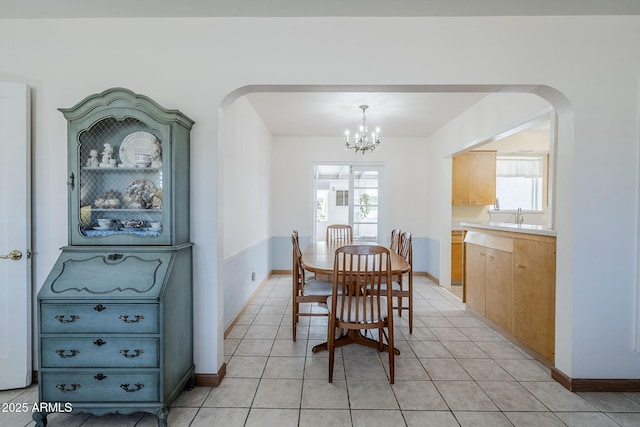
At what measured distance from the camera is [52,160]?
209 centimetres

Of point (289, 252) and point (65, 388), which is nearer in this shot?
point (65, 388)

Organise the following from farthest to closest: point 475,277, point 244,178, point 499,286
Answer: point 244,178, point 475,277, point 499,286

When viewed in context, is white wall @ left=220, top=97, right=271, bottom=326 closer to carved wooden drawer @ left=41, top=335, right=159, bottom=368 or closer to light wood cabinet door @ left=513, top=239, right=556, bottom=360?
carved wooden drawer @ left=41, top=335, right=159, bottom=368

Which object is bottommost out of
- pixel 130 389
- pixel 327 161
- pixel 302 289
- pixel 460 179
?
pixel 130 389

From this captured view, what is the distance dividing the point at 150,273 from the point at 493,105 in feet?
12.0

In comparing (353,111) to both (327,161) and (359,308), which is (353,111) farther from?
(359,308)

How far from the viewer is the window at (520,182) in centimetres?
538

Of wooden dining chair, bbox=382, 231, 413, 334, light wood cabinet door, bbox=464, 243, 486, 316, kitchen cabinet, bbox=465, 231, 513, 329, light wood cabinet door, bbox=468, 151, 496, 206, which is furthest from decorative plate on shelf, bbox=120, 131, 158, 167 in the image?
light wood cabinet door, bbox=468, 151, 496, 206

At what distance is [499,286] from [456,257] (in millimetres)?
2093

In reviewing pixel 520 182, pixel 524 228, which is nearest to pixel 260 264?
pixel 524 228

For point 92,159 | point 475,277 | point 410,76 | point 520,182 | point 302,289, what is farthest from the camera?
point 520,182

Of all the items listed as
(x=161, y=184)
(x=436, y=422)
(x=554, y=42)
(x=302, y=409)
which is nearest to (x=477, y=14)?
(x=554, y=42)

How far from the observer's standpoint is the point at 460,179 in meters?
4.98

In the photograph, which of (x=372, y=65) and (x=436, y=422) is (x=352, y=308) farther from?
(x=372, y=65)
